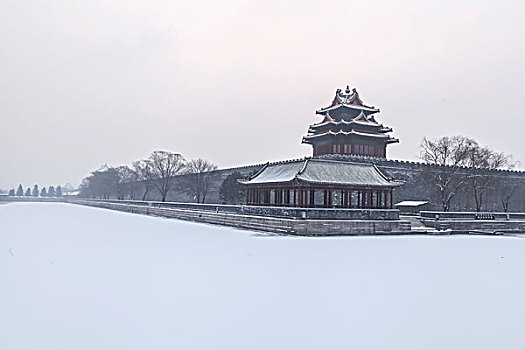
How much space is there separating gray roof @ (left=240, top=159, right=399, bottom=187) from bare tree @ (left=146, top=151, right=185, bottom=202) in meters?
30.9

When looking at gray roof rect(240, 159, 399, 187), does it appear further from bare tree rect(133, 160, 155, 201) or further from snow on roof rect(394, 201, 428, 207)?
bare tree rect(133, 160, 155, 201)

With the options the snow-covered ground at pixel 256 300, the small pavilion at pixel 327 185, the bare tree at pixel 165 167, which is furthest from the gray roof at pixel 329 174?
the bare tree at pixel 165 167

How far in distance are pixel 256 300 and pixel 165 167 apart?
54.0 metres

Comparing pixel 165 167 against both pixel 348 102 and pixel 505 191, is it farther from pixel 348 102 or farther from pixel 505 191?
pixel 505 191

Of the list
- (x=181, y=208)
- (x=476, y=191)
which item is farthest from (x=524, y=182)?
(x=181, y=208)

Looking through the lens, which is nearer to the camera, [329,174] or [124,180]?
[329,174]

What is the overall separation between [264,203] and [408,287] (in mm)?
21686

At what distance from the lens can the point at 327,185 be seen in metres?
27.0

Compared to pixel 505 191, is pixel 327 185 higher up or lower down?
lower down

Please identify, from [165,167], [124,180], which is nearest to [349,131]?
[165,167]

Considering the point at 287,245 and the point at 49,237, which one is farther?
the point at 49,237

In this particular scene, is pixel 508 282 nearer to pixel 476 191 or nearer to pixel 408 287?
pixel 408 287

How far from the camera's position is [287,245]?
18.5 m

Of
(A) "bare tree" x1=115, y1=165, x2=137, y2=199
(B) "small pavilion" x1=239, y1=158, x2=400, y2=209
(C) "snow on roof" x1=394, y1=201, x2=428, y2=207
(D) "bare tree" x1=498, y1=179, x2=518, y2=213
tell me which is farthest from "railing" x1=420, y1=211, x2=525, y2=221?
(A) "bare tree" x1=115, y1=165, x2=137, y2=199
